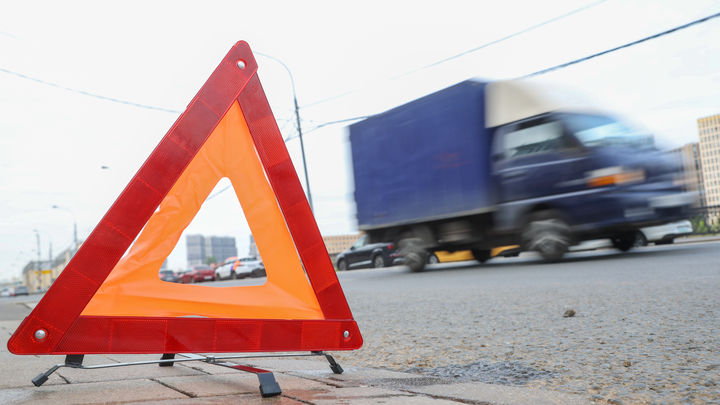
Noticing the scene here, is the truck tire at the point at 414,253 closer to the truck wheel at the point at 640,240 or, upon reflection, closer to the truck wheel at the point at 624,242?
the truck wheel at the point at 624,242

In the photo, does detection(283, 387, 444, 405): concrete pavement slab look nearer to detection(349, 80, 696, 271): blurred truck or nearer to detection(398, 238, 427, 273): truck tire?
detection(349, 80, 696, 271): blurred truck

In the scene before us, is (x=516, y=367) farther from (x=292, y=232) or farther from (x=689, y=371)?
(x=292, y=232)

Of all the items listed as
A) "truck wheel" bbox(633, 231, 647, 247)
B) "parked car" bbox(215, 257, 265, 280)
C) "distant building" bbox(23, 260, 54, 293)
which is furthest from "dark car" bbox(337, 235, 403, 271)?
"distant building" bbox(23, 260, 54, 293)

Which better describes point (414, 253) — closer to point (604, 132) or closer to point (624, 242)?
point (624, 242)

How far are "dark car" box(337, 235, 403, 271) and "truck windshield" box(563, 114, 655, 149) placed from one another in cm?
1036

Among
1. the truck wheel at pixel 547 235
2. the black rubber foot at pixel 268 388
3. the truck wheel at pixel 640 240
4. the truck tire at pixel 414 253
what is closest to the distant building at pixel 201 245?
the black rubber foot at pixel 268 388

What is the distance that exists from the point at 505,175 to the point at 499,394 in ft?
28.5

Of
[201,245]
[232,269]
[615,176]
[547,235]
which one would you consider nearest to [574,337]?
[615,176]

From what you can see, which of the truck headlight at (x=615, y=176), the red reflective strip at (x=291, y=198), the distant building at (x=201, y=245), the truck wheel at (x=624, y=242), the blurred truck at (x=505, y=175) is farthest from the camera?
the truck wheel at (x=624, y=242)

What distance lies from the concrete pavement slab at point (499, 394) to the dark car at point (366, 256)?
55.0 feet

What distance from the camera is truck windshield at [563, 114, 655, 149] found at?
9344 millimetres

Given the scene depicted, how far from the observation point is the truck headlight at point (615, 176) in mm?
8992

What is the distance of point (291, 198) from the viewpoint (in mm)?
2410

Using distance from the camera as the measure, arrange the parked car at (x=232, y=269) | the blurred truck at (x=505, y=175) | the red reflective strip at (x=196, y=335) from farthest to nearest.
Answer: the parked car at (x=232, y=269)
the blurred truck at (x=505, y=175)
the red reflective strip at (x=196, y=335)
